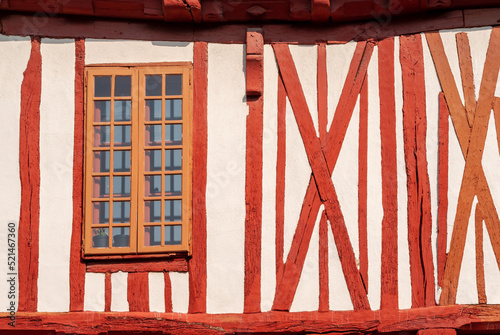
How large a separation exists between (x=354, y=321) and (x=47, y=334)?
2.73m

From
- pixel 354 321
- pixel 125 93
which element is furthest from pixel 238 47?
pixel 354 321

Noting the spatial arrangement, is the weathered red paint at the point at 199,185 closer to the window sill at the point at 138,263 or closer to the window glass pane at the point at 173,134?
the window sill at the point at 138,263

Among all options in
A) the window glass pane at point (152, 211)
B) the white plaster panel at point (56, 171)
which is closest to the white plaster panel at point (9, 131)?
the white plaster panel at point (56, 171)

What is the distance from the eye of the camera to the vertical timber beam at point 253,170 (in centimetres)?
1045

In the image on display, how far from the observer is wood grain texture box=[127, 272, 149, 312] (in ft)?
34.1

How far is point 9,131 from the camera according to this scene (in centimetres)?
1072

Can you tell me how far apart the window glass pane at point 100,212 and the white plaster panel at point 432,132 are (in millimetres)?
2996

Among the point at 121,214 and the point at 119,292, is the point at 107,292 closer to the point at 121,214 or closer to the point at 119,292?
the point at 119,292

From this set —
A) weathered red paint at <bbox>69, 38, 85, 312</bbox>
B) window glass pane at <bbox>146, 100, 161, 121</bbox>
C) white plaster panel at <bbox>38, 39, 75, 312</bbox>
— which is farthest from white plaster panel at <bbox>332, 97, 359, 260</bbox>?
white plaster panel at <bbox>38, 39, 75, 312</bbox>

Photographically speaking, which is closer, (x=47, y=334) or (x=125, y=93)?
(x=47, y=334)

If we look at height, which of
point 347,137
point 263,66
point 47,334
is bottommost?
point 47,334

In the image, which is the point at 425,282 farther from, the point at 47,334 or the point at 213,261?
the point at 47,334

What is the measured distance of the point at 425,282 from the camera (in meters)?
10.4

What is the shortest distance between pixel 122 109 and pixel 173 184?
0.86m
